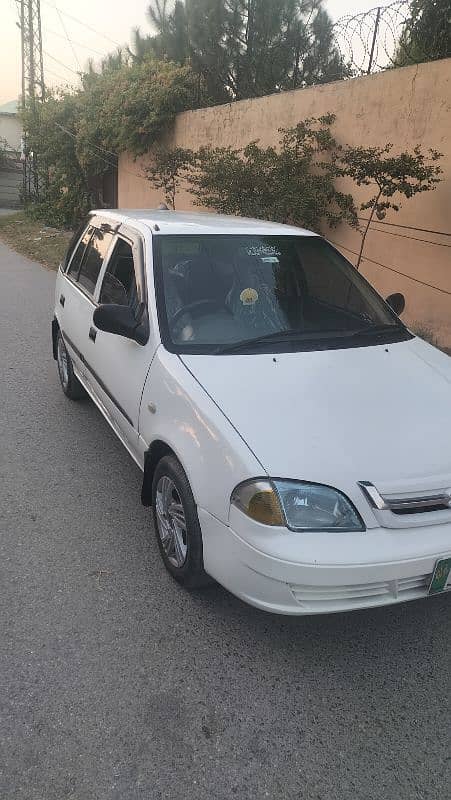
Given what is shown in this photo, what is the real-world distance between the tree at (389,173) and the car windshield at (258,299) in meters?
3.51

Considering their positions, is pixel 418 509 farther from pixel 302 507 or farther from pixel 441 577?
pixel 302 507

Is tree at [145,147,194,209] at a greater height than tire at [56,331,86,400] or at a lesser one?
greater

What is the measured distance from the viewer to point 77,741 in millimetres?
2076

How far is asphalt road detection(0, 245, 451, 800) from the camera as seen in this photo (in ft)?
6.52

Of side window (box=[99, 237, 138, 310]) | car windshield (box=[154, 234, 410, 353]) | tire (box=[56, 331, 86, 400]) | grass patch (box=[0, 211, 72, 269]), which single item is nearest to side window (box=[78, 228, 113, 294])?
side window (box=[99, 237, 138, 310])

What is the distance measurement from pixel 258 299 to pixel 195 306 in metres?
0.38

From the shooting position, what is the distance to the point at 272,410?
2.54 m

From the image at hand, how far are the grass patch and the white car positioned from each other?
1036cm

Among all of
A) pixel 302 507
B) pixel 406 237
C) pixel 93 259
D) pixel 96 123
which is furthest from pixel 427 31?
pixel 96 123

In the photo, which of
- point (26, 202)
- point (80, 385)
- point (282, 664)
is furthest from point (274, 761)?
point (26, 202)

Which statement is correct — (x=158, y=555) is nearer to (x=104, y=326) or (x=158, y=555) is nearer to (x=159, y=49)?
(x=104, y=326)

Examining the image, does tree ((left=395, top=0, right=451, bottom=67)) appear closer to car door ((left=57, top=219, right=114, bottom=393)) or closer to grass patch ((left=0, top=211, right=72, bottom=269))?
car door ((left=57, top=219, right=114, bottom=393))

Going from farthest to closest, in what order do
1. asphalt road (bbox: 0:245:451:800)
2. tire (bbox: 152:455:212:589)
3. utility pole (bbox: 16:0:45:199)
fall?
utility pole (bbox: 16:0:45:199) < tire (bbox: 152:455:212:589) < asphalt road (bbox: 0:245:451:800)

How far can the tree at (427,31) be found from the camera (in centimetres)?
739
